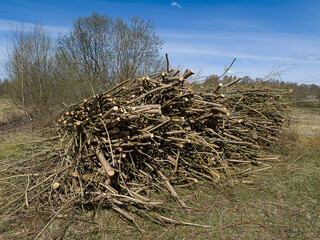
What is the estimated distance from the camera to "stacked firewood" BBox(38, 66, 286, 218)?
8.99ft

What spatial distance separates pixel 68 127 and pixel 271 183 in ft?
11.1

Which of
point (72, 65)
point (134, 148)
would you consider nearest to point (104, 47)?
point (72, 65)

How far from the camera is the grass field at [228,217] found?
2.38 metres

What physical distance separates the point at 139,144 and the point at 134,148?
0.15 meters

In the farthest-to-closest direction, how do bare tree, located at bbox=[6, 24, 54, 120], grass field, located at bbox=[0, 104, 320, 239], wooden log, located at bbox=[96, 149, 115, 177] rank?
bare tree, located at bbox=[6, 24, 54, 120] < wooden log, located at bbox=[96, 149, 115, 177] < grass field, located at bbox=[0, 104, 320, 239]

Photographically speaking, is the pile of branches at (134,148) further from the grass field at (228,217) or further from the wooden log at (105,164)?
the grass field at (228,217)

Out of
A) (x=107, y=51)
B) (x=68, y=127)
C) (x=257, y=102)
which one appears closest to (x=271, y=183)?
(x=257, y=102)

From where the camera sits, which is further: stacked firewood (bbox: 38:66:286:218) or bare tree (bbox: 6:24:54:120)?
bare tree (bbox: 6:24:54:120)

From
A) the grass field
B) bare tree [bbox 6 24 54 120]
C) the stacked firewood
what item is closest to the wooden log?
the stacked firewood

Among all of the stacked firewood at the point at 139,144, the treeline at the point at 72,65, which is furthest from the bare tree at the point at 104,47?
the stacked firewood at the point at 139,144

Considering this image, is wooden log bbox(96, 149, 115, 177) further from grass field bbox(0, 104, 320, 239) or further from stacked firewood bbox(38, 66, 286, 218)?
grass field bbox(0, 104, 320, 239)

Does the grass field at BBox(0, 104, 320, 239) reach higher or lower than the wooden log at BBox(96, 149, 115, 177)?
lower

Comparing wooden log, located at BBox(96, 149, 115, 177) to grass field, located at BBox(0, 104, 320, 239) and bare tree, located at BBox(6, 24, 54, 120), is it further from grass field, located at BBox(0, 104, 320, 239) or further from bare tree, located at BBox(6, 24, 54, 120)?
bare tree, located at BBox(6, 24, 54, 120)

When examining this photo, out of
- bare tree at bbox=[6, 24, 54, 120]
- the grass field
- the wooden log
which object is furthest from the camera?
bare tree at bbox=[6, 24, 54, 120]
